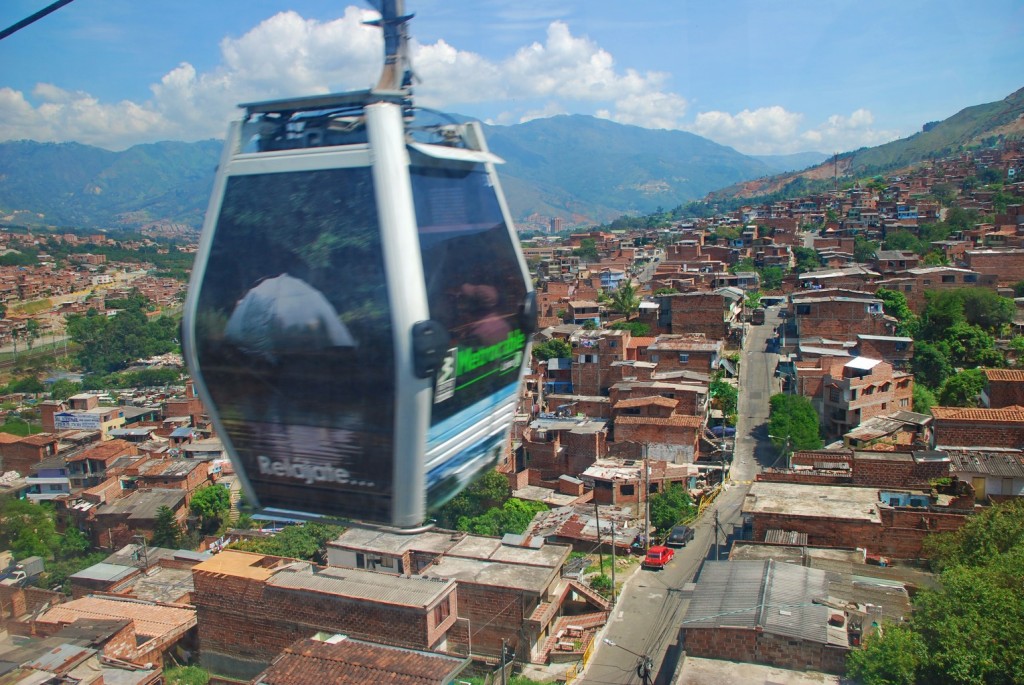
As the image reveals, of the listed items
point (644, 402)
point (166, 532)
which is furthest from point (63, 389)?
point (644, 402)

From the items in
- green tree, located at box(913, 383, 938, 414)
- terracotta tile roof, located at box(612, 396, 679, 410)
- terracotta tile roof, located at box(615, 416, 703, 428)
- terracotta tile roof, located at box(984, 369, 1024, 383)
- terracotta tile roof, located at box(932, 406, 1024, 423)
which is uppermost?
terracotta tile roof, located at box(984, 369, 1024, 383)

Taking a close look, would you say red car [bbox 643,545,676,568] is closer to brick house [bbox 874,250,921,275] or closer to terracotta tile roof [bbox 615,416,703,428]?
terracotta tile roof [bbox 615,416,703,428]

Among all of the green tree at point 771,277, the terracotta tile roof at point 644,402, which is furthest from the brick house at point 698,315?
the green tree at point 771,277

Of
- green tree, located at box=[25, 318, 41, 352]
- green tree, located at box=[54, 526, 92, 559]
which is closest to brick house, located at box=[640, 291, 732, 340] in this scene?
green tree, located at box=[54, 526, 92, 559]

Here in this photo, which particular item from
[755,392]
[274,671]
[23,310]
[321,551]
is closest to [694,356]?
[755,392]

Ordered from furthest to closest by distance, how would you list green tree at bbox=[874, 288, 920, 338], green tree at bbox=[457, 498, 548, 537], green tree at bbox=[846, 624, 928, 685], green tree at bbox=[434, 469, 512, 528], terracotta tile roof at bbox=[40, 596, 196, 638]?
green tree at bbox=[874, 288, 920, 338]
green tree at bbox=[434, 469, 512, 528]
green tree at bbox=[457, 498, 548, 537]
terracotta tile roof at bbox=[40, 596, 196, 638]
green tree at bbox=[846, 624, 928, 685]
